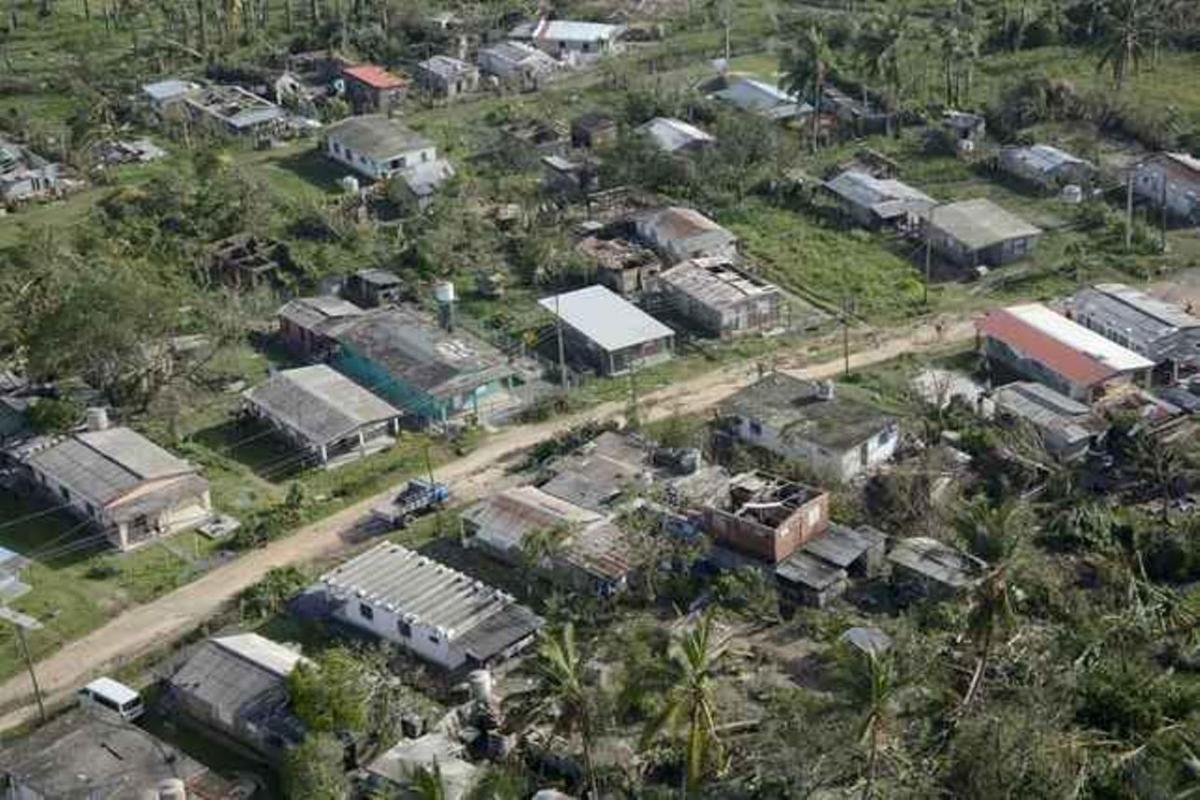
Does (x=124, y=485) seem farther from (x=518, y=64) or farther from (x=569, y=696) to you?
(x=518, y=64)

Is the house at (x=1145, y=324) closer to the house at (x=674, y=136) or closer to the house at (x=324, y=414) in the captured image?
the house at (x=674, y=136)

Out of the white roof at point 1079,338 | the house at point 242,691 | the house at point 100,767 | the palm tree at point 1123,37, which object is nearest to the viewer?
the house at point 100,767

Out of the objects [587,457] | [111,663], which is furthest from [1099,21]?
[111,663]

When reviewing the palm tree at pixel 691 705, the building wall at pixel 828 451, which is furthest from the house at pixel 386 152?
the palm tree at pixel 691 705

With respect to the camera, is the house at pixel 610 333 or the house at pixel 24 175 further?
the house at pixel 24 175

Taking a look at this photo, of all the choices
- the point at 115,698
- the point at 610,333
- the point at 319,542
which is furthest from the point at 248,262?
the point at 115,698

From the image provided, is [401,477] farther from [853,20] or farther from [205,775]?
[853,20]
